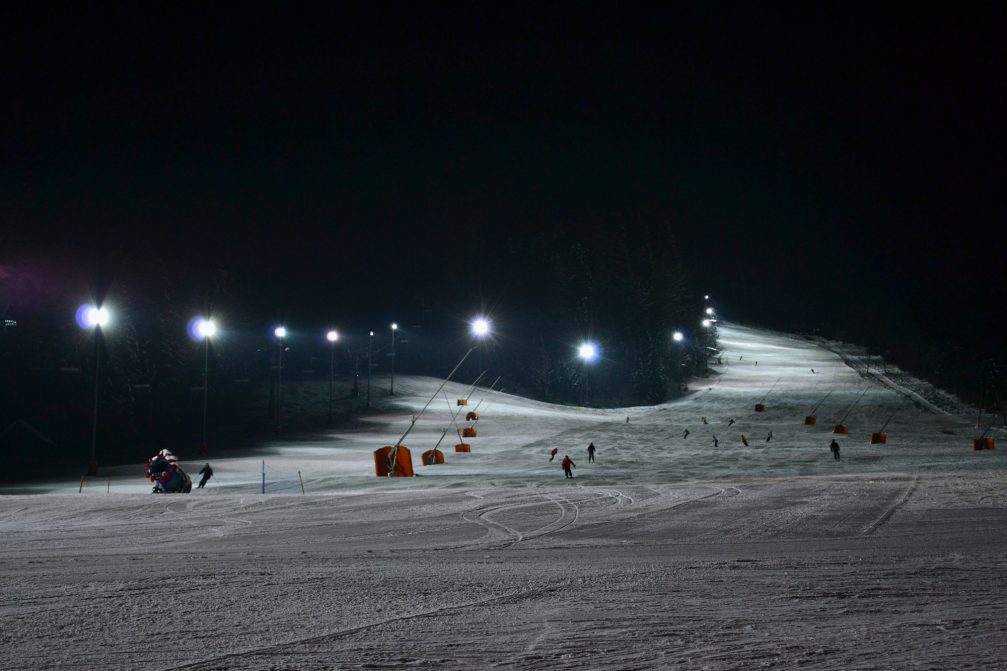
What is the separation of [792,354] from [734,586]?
4437 inches

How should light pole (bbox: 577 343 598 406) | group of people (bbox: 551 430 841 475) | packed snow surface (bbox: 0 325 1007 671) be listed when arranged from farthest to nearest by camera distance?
1. light pole (bbox: 577 343 598 406)
2. group of people (bbox: 551 430 841 475)
3. packed snow surface (bbox: 0 325 1007 671)

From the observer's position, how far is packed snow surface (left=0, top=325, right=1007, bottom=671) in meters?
6.81

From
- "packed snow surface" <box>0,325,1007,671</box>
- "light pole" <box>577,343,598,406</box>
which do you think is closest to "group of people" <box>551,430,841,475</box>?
"packed snow surface" <box>0,325,1007,671</box>

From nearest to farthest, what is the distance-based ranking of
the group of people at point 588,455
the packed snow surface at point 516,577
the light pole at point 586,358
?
1. the packed snow surface at point 516,577
2. the group of people at point 588,455
3. the light pole at point 586,358

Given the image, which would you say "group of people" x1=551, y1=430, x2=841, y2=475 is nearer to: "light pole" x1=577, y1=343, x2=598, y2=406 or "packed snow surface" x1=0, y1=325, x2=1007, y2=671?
"packed snow surface" x1=0, y1=325, x2=1007, y2=671

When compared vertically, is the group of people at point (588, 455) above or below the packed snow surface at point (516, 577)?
above

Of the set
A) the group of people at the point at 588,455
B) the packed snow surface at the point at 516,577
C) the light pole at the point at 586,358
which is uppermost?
the light pole at the point at 586,358

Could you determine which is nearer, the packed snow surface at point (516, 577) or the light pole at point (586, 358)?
the packed snow surface at point (516, 577)

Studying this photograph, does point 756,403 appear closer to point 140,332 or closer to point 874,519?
point 140,332

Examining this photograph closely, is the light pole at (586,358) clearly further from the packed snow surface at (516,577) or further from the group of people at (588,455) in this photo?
the packed snow surface at (516,577)

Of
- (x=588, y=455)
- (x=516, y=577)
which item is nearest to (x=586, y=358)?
(x=588, y=455)

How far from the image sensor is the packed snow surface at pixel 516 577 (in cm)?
681

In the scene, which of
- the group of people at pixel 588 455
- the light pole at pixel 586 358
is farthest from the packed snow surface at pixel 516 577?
the light pole at pixel 586 358

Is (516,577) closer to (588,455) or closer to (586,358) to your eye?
(588,455)
